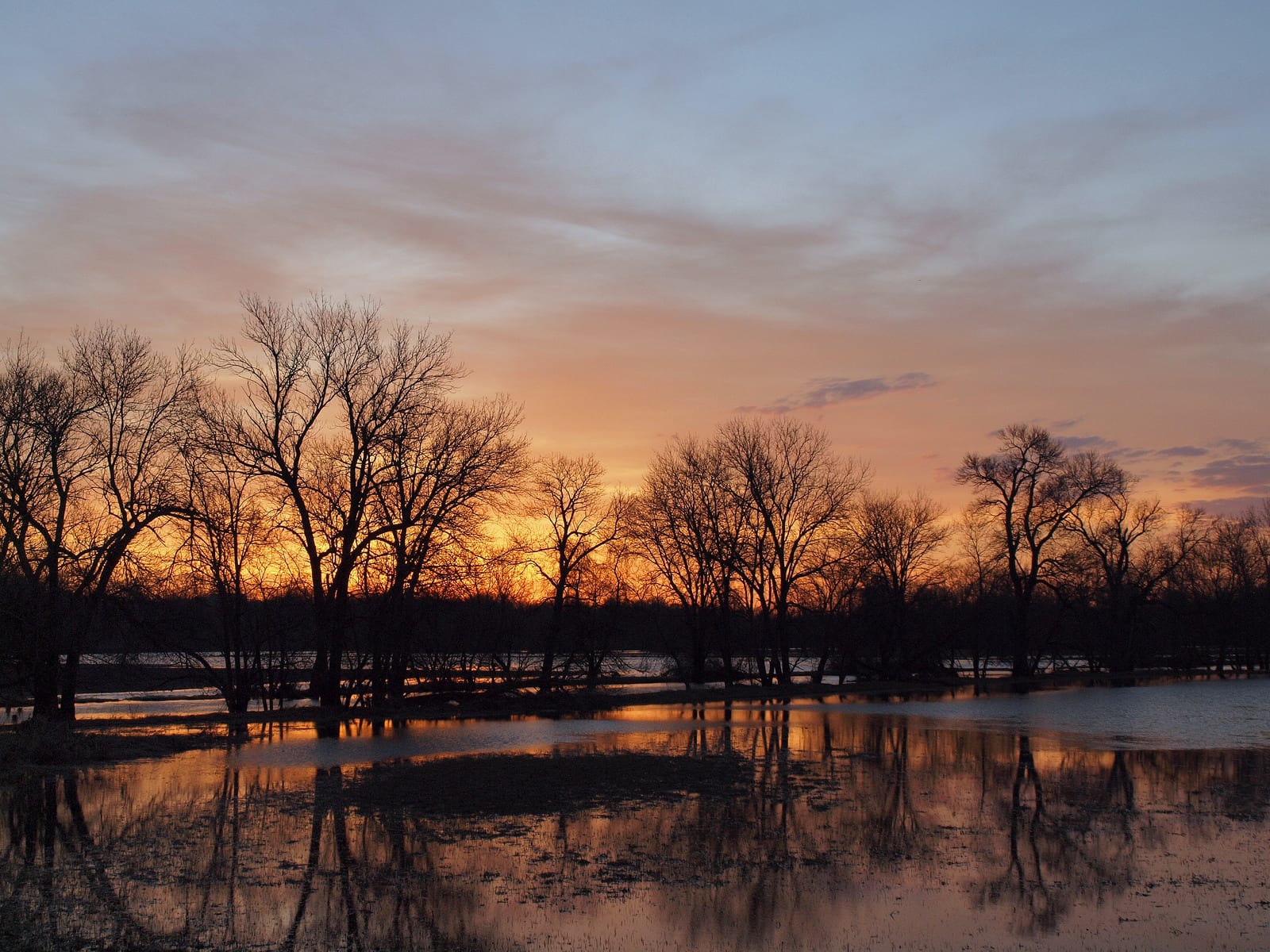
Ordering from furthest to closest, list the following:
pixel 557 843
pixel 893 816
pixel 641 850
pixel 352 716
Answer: pixel 352 716 < pixel 893 816 < pixel 557 843 < pixel 641 850

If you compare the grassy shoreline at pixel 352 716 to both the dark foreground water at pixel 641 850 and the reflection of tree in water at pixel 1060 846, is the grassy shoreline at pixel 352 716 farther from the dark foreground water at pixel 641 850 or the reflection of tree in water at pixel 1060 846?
the reflection of tree in water at pixel 1060 846

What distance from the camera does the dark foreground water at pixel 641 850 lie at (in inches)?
368

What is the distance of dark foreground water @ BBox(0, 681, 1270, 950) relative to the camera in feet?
30.7

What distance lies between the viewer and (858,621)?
5784 cm

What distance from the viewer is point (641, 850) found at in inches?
495

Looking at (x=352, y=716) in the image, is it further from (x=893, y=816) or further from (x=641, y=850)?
(x=641, y=850)

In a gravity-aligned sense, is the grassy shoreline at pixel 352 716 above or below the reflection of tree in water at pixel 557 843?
below

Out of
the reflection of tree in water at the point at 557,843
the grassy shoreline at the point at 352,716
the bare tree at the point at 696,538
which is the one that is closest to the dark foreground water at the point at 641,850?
the reflection of tree in water at the point at 557,843

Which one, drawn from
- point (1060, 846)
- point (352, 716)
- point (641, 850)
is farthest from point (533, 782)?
point (352, 716)

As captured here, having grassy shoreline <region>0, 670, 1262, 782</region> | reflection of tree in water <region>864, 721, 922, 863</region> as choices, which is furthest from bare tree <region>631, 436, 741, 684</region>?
reflection of tree in water <region>864, 721, 922, 863</region>

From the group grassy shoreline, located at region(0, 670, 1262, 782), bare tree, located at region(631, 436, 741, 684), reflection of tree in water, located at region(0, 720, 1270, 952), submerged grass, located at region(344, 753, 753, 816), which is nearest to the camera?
reflection of tree in water, located at region(0, 720, 1270, 952)

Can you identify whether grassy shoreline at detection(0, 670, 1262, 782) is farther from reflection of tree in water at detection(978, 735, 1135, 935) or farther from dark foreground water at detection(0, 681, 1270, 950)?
reflection of tree in water at detection(978, 735, 1135, 935)

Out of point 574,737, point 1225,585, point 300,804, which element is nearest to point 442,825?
point 300,804

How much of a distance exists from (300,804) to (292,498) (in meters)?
19.0
